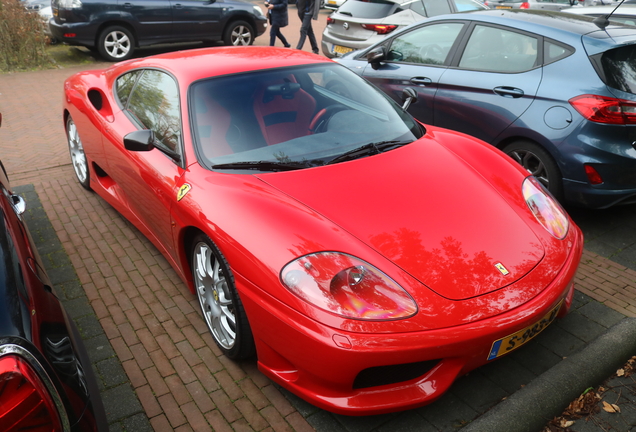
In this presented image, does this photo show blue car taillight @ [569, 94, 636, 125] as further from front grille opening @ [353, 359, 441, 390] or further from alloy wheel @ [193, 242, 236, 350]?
→ alloy wheel @ [193, 242, 236, 350]

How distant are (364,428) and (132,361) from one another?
4.37 ft

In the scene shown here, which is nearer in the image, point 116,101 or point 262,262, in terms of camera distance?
point 262,262

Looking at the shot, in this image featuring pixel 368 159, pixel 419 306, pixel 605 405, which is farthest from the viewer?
pixel 368 159

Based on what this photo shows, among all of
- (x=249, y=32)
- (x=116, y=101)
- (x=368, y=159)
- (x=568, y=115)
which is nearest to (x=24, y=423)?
(x=368, y=159)

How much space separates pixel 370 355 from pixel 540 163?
2.91 m

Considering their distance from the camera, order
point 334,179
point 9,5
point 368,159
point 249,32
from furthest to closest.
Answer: point 249,32, point 9,5, point 368,159, point 334,179

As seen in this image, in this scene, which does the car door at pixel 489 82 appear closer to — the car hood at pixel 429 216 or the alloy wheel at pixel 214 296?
the car hood at pixel 429 216

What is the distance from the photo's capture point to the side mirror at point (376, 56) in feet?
17.6

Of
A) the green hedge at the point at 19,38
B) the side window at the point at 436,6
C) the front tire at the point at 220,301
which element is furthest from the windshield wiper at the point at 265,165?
the green hedge at the point at 19,38

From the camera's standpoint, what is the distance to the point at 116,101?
4.12 metres

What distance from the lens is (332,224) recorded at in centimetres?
254

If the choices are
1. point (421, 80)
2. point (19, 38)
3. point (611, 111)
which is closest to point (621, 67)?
point (611, 111)

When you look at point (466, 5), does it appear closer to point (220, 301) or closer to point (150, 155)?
point (150, 155)

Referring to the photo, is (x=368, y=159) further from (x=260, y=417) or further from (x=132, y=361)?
(x=132, y=361)
